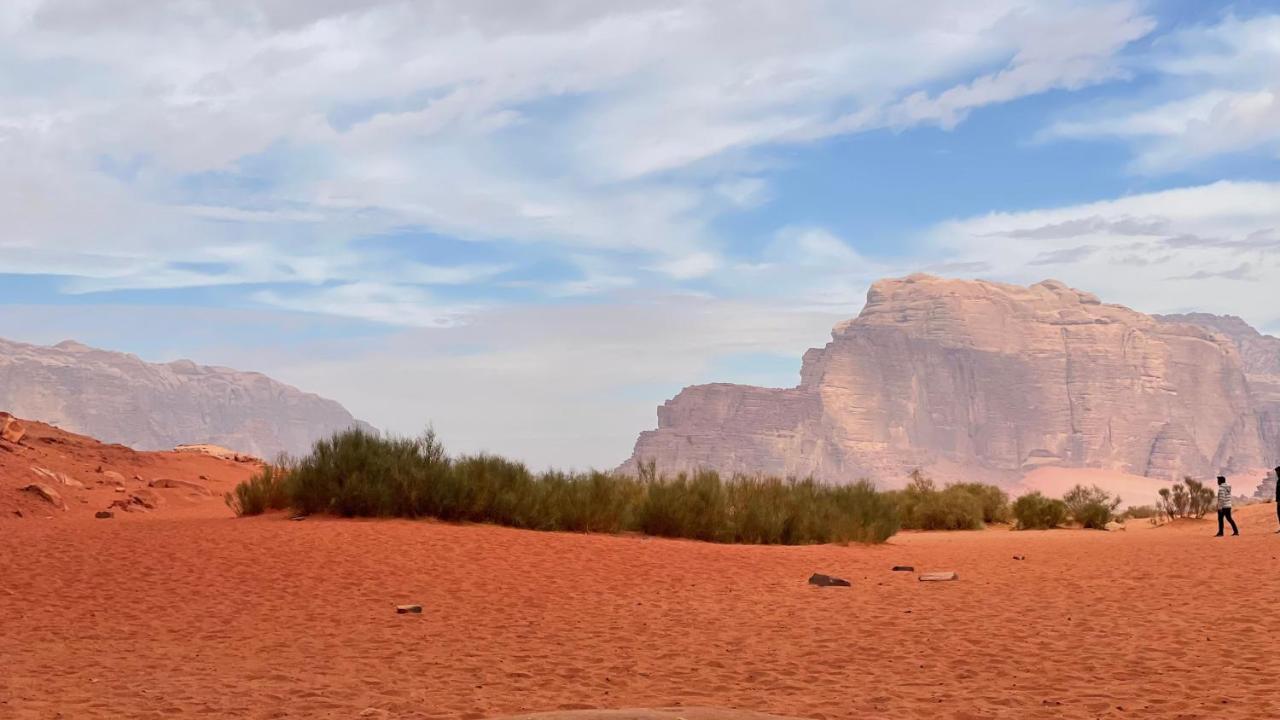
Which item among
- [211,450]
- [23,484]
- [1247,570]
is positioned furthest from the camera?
[211,450]

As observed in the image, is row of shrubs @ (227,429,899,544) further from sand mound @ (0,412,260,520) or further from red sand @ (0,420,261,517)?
sand mound @ (0,412,260,520)

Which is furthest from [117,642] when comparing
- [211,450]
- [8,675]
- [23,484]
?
[211,450]

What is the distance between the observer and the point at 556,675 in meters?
10.3

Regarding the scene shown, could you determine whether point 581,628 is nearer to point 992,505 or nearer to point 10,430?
A: point 10,430

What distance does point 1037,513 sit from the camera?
4044cm

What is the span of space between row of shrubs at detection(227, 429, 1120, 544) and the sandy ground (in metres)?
1.07

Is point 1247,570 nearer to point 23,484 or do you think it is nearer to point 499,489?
point 499,489

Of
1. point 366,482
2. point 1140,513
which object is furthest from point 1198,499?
point 366,482

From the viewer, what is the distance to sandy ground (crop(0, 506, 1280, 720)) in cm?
927

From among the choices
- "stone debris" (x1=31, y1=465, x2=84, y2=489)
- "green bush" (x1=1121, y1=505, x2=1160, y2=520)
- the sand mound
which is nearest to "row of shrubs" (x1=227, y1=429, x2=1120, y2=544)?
the sand mound

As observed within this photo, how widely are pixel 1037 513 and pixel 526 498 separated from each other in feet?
78.6

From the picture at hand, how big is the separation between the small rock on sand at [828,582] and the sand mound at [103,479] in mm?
14968

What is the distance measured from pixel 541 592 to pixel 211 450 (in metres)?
33.2

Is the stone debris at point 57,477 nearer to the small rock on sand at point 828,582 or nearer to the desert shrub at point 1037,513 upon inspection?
the small rock on sand at point 828,582
